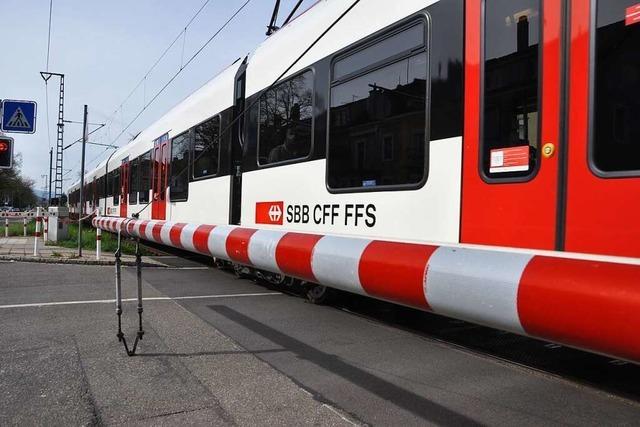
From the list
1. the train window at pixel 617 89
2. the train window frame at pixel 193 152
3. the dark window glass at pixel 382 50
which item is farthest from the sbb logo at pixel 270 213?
the train window at pixel 617 89

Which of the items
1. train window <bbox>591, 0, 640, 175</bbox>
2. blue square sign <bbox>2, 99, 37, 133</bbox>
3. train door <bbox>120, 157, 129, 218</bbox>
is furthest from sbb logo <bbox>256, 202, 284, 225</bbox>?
train door <bbox>120, 157, 129, 218</bbox>

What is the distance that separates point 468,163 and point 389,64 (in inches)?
49.6

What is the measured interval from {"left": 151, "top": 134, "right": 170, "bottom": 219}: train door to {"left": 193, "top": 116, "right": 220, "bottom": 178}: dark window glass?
1939mm

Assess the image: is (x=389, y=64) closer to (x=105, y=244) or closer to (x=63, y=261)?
(x=63, y=261)

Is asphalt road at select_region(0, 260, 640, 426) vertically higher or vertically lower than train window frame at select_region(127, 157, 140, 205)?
lower

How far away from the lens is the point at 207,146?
8477mm

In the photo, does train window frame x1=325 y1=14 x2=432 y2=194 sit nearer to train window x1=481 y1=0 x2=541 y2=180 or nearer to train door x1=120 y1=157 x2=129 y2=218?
train window x1=481 y1=0 x2=541 y2=180

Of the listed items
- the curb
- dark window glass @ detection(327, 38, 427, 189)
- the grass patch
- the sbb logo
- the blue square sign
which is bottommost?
the curb

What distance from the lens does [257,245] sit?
5.71 metres

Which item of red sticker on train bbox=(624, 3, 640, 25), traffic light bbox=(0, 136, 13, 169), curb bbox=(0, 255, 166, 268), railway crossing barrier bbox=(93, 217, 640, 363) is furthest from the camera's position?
curb bbox=(0, 255, 166, 268)

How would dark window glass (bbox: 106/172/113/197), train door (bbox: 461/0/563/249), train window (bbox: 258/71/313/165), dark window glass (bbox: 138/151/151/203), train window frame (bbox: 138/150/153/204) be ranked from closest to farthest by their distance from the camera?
train door (bbox: 461/0/563/249)
train window (bbox: 258/71/313/165)
train window frame (bbox: 138/150/153/204)
dark window glass (bbox: 138/151/151/203)
dark window glass (bbox: 106/172/113/197)

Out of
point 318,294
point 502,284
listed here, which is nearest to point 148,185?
point 318,294

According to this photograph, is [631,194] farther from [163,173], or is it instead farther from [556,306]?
[163,173]

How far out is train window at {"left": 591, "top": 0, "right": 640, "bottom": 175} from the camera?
→ 260cm
